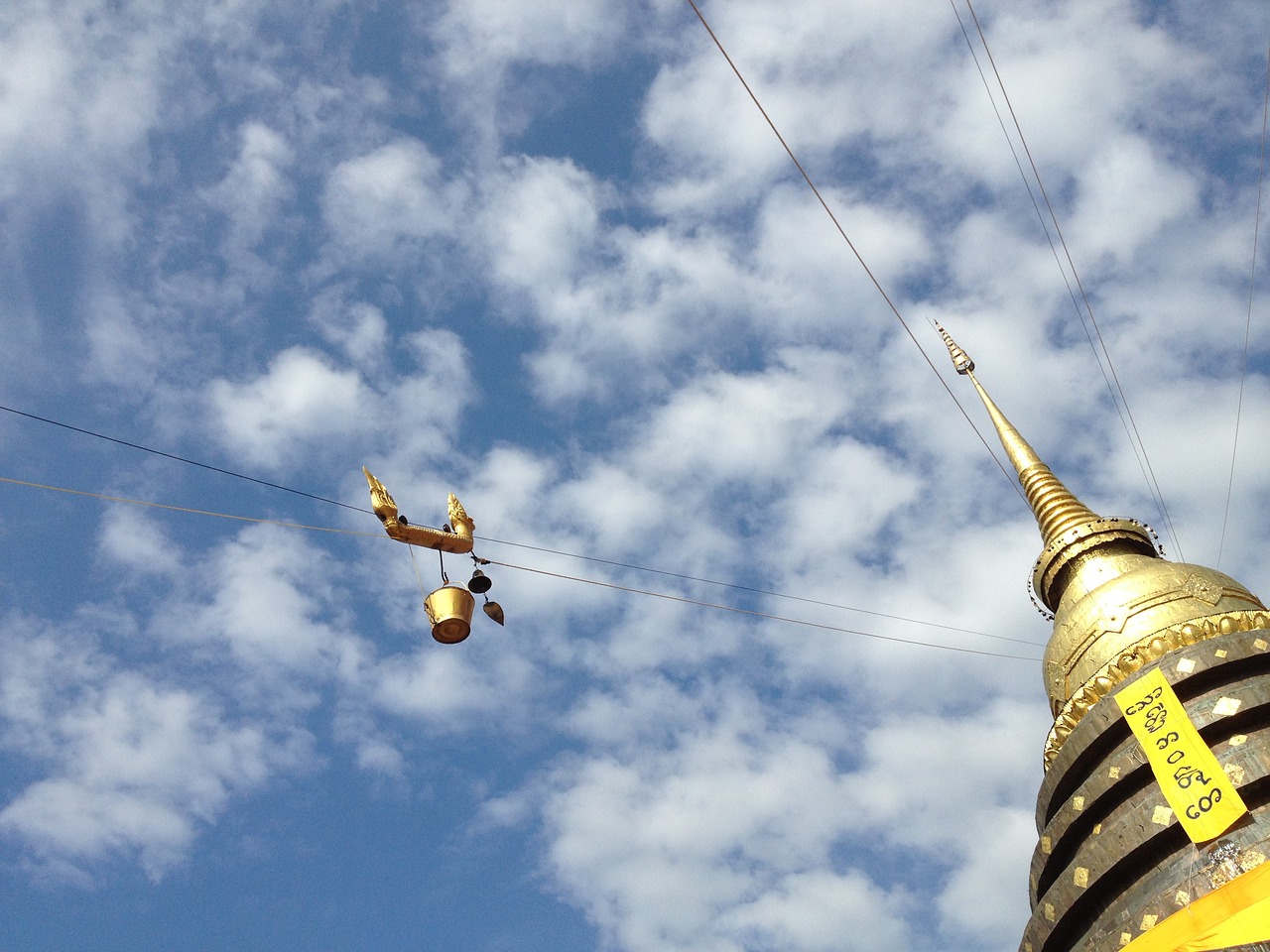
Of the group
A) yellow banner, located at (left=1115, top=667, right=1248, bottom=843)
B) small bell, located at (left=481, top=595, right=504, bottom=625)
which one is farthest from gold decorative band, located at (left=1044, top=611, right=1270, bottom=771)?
small bell, located at (left=481, top=595, right=504, bottom=625)

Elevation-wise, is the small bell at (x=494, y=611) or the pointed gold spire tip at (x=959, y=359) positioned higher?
the pointed gold spire tip at (x=959, y=359)

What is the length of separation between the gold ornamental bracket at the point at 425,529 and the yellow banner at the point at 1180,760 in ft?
35.7

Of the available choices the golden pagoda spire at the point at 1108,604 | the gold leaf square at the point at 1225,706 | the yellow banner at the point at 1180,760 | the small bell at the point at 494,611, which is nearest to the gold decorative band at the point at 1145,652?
the golden pagoda spire at the point at 1108,604

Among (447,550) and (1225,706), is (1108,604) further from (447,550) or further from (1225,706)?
(447,550)

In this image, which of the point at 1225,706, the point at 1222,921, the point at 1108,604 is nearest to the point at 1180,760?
the point at 1225,706

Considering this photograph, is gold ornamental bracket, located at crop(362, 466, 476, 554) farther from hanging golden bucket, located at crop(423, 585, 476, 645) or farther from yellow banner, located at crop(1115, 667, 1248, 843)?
yellow banner, located at crop(1115, 667, 1248, 843)

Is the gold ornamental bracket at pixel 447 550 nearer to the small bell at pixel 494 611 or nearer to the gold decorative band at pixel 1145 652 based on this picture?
the small bell at pixel 494 611

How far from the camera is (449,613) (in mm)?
13195

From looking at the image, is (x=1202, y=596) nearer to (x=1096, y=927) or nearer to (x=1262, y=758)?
(x=1262, y=758)

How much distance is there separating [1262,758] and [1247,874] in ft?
9.82

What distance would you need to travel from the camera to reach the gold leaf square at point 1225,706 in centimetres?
1658

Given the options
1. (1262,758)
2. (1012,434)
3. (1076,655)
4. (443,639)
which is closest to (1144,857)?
(1262,758)

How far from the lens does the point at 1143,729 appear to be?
17047mm

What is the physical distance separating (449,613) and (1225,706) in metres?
12.0
